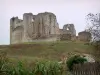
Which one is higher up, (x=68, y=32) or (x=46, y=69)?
(x=68, y=32)

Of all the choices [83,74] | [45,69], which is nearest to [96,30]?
[83,74]

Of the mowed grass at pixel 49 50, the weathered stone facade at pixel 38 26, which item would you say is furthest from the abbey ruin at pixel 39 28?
→ the mowed grass at pixel 49 50

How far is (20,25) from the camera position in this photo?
60.5m

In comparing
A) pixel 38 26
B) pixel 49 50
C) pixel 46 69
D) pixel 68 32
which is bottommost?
pixel 46 69

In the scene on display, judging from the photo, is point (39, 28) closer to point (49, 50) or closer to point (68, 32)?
point (68, 32)

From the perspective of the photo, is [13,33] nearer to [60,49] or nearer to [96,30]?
[60,49]

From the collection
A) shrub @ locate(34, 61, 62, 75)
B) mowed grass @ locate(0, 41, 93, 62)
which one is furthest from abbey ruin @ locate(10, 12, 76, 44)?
shrub @ locate(34, 61, 62, 75)

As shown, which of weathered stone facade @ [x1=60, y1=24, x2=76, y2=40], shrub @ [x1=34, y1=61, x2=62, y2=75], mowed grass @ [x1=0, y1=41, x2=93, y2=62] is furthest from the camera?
weathered stone facade @ [x1=60, y1=24, x2=76, y2=40]

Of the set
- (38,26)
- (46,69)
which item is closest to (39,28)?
(38,26)

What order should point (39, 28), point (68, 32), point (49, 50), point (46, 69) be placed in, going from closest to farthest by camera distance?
1. point (46, 69)
2. point (49, 50)
3. point (39, 28)
4. point (68, 32)

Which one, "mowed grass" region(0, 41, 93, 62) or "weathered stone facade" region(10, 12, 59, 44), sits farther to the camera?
"weathered stone facade" region(10, 12, 59, 44)

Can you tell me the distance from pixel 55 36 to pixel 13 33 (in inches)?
455

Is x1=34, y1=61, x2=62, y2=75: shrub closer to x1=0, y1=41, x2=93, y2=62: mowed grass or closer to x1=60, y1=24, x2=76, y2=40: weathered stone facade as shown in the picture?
x1=0, y1=41, x2=93, y2=62: mowed grass

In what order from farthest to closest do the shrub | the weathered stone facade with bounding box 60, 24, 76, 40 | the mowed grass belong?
the weathered stone facade with bounding box 60, 24, 76, 40, the mowed grass, the shrub
